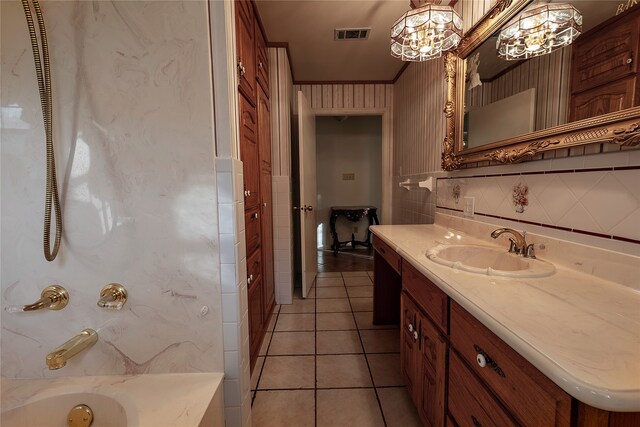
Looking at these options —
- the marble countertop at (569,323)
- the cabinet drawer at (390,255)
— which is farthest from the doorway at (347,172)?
the marble countertop at (569,323)

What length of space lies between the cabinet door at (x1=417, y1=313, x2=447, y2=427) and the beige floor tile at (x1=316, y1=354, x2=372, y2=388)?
480mm

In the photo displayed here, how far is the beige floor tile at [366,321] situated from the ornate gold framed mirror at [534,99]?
4.13ft

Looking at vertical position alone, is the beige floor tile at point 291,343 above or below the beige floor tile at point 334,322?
below

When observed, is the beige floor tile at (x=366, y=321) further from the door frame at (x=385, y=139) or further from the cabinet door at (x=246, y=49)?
the cabinet door at (x=246, y=49)

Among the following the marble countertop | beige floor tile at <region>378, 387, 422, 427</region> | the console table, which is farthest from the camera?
the console table

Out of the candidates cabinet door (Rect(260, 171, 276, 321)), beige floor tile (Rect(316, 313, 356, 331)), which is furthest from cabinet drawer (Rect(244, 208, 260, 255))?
beige floor tile (Rect(316, 313, 356, 331))

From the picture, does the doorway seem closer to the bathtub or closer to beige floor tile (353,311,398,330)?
beige floor tile (353,311,398,330)

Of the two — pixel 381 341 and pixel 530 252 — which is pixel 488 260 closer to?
Result: pixel 530 252

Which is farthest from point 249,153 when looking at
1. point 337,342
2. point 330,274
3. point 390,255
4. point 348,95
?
point 330,274

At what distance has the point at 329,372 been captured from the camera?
160cm

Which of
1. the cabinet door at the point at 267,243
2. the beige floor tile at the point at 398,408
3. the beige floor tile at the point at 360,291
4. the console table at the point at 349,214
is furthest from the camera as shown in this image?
the console table at the point at 349,214

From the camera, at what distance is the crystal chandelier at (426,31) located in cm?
138

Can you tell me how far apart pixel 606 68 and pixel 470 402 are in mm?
1090

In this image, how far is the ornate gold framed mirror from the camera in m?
0.82
